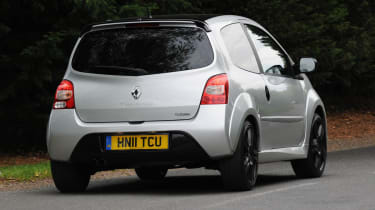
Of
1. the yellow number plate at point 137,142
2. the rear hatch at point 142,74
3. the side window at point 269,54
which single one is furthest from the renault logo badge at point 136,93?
the side window at point 269,54

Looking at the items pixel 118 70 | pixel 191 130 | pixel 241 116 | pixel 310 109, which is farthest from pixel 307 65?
pixel 118 70

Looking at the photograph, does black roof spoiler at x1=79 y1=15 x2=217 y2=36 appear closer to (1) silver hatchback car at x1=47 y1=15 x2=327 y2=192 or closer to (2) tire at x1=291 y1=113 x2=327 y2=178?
(1) silver hatchback car at x1=47 y1=15 x2=327 y2=192

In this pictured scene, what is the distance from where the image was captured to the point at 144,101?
28.4 ft

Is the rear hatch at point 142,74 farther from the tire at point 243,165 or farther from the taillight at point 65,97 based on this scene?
the tire at point 243,165

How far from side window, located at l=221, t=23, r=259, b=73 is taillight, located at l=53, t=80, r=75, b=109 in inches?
63.4

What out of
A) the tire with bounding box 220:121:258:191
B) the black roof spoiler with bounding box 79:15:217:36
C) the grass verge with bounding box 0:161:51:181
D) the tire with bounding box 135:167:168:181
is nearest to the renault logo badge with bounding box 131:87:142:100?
the black roof spoiler with bounding box 79:15:217:36

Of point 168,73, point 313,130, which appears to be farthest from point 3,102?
point 168,73

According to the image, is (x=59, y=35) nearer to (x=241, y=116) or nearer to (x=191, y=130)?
(x=241, y=116)

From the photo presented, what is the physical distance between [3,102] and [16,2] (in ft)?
6.54

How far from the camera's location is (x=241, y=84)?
8.98 m

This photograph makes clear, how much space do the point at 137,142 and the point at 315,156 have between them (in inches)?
122

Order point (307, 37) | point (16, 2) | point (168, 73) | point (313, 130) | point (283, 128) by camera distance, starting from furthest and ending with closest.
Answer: point (307, 37), point (16, 2), point (313, 130), point (283, 128), point (168, 73)

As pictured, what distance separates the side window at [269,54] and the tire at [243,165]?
1.10 metres

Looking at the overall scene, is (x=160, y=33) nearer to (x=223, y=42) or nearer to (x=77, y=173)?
(x=223, y=42)
